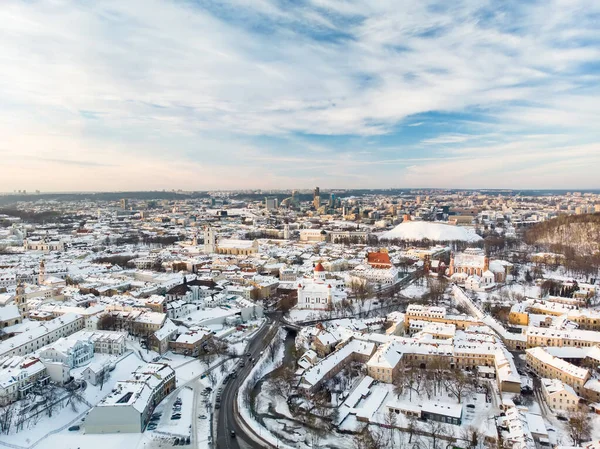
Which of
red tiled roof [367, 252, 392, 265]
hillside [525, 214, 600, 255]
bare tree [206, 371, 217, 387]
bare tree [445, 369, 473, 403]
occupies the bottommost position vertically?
bare tree [206, 371, 217, 387]

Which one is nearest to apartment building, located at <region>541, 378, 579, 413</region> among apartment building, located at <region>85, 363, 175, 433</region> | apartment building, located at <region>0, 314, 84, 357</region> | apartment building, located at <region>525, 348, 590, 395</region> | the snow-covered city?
the snow-covered city

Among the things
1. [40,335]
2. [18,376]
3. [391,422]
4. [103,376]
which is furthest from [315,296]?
[18,376]

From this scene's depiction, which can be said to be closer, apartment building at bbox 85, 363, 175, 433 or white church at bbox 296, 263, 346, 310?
apartment building at bbox 85, 363, 175, 433

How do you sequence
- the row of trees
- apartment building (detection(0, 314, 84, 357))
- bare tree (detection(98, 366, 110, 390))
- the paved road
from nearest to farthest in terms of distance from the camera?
the paved road, the row of trees, bare tree (detection(98, 366, 110, 390)), apartment building (detection(0, 314, 84, 357))

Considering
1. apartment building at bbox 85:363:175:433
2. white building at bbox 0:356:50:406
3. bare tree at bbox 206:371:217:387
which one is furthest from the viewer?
bare tree at bbox 206:371:217:387

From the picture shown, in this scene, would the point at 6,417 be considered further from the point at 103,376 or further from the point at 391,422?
the point at 391,422

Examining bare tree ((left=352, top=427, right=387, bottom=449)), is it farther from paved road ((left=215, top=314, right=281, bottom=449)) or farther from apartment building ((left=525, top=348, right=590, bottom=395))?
apartment building ((left=525, top=348, right=590, bottom=395))

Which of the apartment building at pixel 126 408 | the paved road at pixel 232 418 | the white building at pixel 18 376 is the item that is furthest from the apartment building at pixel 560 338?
the white building at pixel 18 376

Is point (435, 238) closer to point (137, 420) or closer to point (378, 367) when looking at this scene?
point (378, 367)
